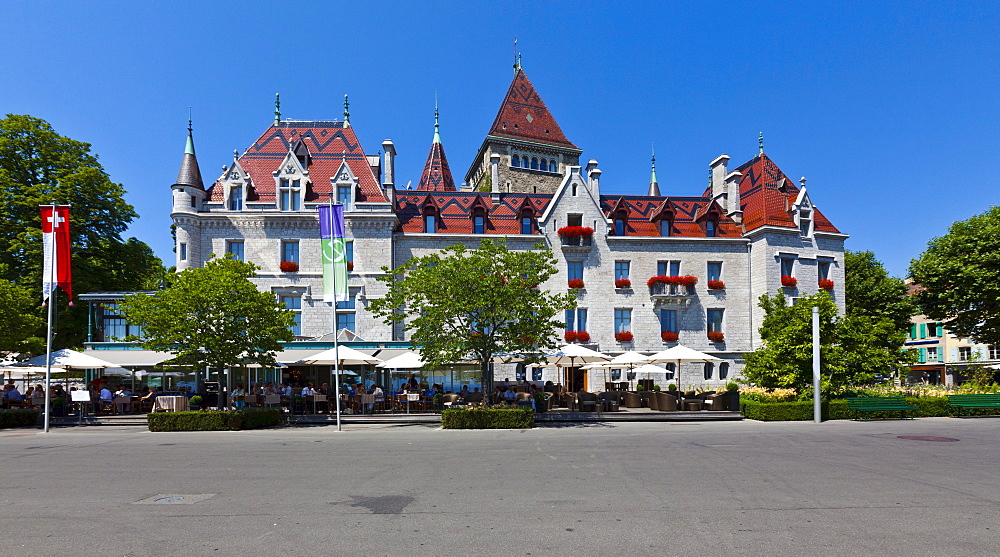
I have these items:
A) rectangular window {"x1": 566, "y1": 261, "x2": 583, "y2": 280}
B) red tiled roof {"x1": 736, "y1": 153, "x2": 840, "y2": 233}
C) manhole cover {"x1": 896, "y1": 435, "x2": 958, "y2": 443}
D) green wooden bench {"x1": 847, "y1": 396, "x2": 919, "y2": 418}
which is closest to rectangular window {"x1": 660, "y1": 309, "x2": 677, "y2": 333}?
rectangular window {"x1": 566, "y1": 261, "x2": 583, "y2": 280}

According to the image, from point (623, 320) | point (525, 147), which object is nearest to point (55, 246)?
point (623, 320)

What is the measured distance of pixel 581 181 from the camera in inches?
1692

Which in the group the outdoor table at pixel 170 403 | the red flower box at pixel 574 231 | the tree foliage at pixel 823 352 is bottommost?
the outdoor table at pixel 170 403

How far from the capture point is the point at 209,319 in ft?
77.0

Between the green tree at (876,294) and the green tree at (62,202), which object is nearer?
the green tree at (62,202)

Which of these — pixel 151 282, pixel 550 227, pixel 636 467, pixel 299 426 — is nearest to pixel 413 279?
pixel 299 426

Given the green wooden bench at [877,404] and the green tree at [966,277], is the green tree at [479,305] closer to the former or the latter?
the green wooden bench at [877,404]

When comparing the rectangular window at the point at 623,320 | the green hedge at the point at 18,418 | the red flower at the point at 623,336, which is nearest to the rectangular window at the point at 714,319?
the rectangular window at the point at 623,320

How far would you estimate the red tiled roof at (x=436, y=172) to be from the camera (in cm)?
7162

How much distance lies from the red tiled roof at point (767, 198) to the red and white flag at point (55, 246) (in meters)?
37.6

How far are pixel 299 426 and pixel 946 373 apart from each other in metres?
65.3

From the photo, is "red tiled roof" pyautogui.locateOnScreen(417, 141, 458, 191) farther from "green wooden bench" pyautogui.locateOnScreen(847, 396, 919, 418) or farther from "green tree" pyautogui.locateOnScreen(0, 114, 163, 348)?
"green wooden bench" pyautogui.locateOnScreen(847, 396, 919, 418)

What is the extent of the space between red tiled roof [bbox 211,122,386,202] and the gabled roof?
76.5ft

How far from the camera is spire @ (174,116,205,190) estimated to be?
37.9 metres
